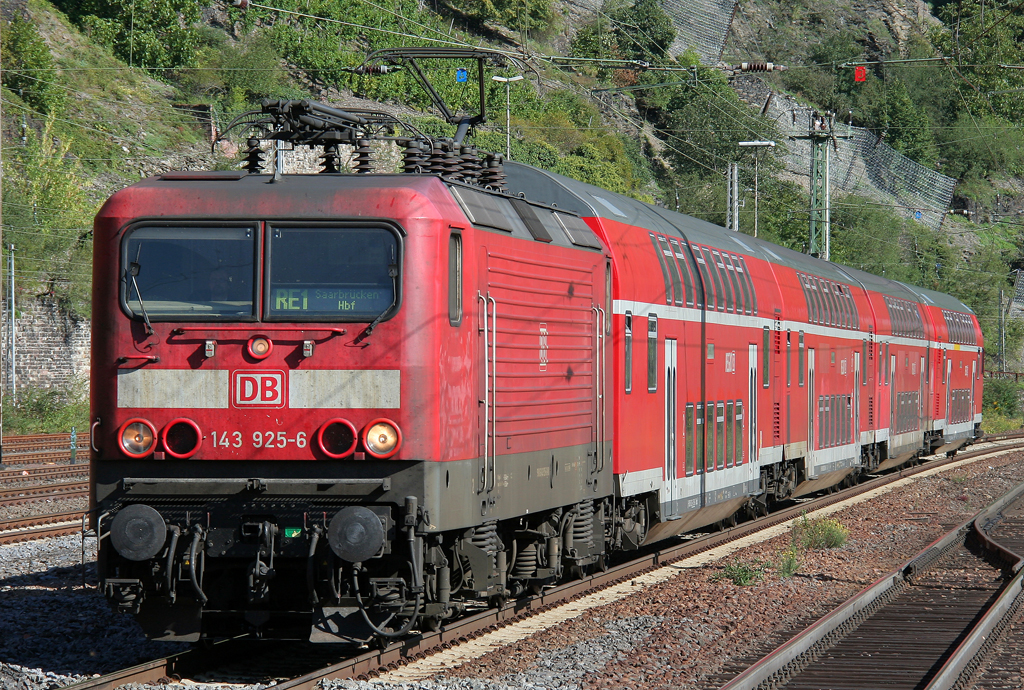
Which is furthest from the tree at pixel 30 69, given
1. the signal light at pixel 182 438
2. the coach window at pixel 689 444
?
the signal light at pixel 182 438

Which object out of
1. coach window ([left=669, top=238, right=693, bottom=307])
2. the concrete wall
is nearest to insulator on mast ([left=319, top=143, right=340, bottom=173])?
coach window ([left=669, top=238, right=693, bottom=307])

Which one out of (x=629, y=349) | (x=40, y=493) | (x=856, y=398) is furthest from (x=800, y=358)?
(x=40, y=493)

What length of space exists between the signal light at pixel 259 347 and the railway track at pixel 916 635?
373cm

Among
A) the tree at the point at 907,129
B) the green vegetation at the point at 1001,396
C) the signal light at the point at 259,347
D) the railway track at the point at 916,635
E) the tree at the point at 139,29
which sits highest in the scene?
the tree at the point at 907,129

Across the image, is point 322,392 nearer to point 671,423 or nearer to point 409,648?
point 409,648

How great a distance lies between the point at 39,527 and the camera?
1588cm

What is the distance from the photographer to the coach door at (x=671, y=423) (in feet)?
44.7

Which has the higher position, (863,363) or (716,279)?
(716,279)

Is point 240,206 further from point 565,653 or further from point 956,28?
point 956,28

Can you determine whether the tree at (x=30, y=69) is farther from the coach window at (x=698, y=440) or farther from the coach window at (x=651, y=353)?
the coach window at (x=651, y=353)

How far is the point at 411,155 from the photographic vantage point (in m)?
9.41

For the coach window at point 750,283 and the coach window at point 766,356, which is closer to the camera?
the coach window at point 750,283

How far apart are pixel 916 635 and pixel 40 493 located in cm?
1395

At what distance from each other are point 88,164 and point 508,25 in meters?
41.0
